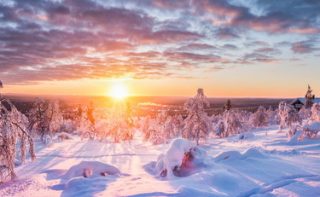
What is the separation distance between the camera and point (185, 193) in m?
13.4

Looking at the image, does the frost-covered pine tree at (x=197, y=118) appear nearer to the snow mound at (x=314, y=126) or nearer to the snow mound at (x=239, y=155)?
the snow mound at (x=314, y=126)

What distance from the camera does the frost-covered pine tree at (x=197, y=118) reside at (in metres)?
42.3

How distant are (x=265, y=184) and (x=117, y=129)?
41.9 metres

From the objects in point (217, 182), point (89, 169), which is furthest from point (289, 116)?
point (217, 182)

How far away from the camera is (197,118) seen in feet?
143

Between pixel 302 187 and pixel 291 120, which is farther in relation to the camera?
pixel 291 120

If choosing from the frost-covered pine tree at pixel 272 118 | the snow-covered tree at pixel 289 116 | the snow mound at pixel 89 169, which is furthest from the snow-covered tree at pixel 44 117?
the frost-covered pine tree at pixel 272 118

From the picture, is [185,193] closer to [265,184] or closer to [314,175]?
[265,184]

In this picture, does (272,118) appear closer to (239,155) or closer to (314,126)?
(314,126)

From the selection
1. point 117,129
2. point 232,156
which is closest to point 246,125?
point 117,129

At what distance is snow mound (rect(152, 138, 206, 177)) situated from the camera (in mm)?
20297

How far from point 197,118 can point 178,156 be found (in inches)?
920

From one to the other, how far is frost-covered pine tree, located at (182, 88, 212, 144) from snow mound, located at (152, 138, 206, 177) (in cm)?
2073

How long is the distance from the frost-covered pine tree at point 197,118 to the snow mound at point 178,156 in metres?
20.7
